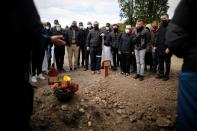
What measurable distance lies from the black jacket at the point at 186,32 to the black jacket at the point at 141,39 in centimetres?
883

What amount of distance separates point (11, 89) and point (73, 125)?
20.0 feet

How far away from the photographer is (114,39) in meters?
13.3

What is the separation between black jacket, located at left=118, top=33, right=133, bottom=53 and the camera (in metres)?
12.2

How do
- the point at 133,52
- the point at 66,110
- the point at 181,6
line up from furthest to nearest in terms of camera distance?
the point at 133,52 → the point at 66,110 → the point at 181,6

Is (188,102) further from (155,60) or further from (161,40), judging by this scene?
(155,60)

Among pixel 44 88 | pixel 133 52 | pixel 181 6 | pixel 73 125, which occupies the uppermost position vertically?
pixel 181 6

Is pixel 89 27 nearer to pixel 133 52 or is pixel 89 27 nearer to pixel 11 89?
pixel 133 52

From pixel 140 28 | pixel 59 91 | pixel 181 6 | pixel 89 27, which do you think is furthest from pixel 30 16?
pixel 89 27

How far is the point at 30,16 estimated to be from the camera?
2066 mm

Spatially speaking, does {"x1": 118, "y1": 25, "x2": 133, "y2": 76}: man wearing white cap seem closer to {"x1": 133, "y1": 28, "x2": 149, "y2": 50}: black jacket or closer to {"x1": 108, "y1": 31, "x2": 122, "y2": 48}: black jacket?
{"x1": 108, "y1": 31, "x2": 122, "y2": 48}: black jacket

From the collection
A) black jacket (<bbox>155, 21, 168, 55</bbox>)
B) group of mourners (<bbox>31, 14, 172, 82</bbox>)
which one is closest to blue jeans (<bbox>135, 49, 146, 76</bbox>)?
group of mourners (<bbox>31, 14, 172, 82</bbox>)

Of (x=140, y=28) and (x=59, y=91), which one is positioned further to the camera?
(x=140, y=28)

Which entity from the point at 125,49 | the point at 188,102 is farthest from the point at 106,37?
the point at 188,102

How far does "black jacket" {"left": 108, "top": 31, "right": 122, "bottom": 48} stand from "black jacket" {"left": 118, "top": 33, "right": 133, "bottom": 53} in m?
0.60
